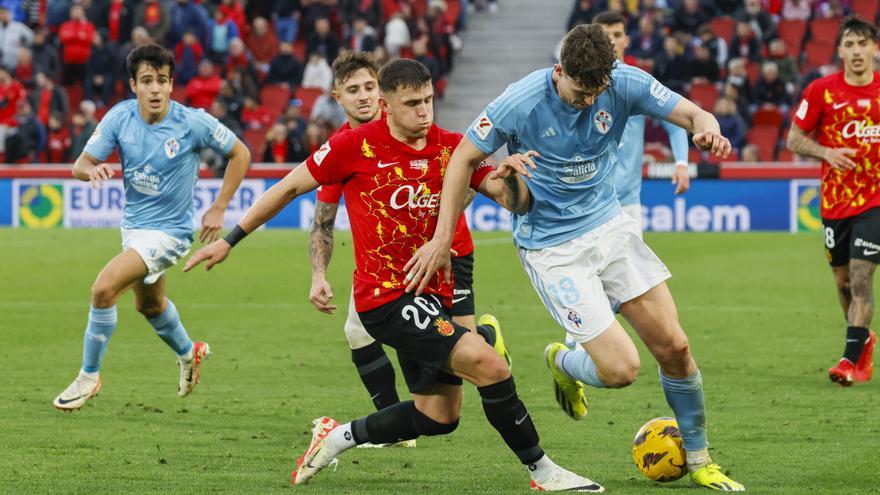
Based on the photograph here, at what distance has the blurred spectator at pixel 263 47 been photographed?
101ft

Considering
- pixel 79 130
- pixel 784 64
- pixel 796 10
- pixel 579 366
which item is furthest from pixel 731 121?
pixel 579 366

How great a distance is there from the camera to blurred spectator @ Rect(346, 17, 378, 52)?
29.3m

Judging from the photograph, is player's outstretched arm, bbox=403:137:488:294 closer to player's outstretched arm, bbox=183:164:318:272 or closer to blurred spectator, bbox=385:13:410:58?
player's outstretched arm, bbox=183:164:318:272

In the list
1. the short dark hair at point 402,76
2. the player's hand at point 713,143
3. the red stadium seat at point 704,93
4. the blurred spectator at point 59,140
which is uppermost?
the short dark hair at point 402,76

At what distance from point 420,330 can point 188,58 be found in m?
23.9

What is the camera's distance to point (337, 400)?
384 inches

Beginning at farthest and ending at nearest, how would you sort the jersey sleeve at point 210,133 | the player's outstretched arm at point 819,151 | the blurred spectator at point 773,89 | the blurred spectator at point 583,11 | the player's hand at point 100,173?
the blurred spectator at point 583,11, the blurred spectator at point 773,89, the player's outstretched arm at point 819,151, the jersey sleeve at point 210,133, the player's hand at point 100,173

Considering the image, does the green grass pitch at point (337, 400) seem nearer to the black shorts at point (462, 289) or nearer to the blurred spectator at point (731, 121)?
the black shorts at point (462, 289)

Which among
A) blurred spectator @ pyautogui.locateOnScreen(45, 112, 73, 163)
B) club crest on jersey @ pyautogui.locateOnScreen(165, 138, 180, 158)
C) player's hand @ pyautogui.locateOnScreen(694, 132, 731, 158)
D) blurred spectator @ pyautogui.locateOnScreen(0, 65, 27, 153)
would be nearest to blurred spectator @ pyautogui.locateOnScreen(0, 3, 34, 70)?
blurred spectator @ pyautogui.locateOnScreen(0, 65, 27, 153)

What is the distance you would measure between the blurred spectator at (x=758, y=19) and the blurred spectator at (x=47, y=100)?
43.2ft

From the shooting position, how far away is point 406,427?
266 inches

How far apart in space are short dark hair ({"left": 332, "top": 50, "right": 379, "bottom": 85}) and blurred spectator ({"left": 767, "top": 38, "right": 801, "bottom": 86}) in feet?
64.6

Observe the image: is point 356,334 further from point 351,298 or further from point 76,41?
point 76,41

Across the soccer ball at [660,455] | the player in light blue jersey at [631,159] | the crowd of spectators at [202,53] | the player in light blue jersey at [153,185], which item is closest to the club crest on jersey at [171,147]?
the player in light blue jersey at [153,185]
